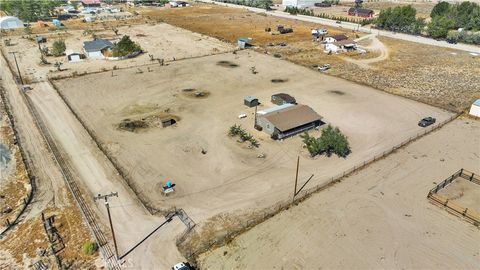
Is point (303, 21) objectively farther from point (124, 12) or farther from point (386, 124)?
point (386, 124)

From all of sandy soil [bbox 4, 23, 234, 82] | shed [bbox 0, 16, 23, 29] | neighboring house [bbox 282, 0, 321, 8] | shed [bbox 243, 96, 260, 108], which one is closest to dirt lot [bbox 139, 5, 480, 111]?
sandy soil [bbox 4, 23, 234, 82]

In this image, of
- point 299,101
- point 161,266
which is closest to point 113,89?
point 299,101

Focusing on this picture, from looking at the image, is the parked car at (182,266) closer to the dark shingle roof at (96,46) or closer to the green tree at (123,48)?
the green tree at (123,48)

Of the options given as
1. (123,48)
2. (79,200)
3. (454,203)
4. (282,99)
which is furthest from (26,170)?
(123,48)

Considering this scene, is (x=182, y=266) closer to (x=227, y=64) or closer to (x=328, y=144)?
(x=328, y=144)

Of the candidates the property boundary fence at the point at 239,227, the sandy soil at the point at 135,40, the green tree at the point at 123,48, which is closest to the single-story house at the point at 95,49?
the sandy soil at the point at 135,40

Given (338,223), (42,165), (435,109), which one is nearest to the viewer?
(338,223)
